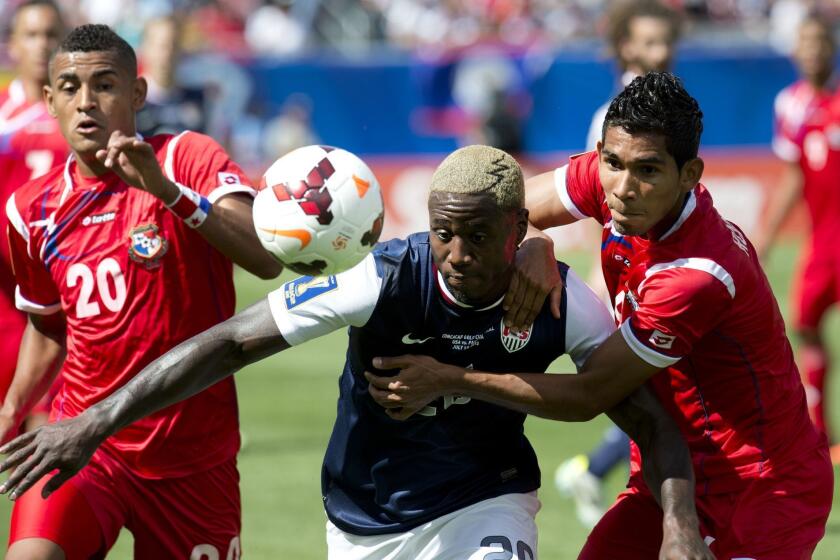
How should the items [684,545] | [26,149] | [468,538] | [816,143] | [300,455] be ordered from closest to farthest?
[684,545], [468,538], [26,149], [300,455], [816,143]

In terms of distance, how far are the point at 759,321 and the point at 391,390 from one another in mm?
1334

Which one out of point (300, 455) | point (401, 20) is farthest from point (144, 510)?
point (401, 20)

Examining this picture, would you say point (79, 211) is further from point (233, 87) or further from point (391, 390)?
point (233, 87)

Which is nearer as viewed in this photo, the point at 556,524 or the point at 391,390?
the point at 391,390

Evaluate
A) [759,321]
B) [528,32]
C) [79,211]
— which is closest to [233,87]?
[528,32]

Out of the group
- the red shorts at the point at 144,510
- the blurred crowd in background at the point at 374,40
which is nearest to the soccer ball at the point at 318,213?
the red shorts at the point at 144,510

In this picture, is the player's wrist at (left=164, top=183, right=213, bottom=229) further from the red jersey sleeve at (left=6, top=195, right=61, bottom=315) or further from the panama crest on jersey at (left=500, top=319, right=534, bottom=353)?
the panama crest on jersey at (left=500, top=319, right=534, bottom=353)

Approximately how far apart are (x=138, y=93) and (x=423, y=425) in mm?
1929

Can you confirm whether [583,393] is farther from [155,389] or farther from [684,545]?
[155,389]

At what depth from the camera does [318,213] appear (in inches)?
180

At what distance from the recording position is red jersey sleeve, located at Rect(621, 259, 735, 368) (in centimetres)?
458

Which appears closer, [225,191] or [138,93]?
[225,191]

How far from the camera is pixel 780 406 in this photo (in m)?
4.93

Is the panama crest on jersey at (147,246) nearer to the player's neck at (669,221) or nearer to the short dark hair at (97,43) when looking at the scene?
the short dark hair at (97,43)
